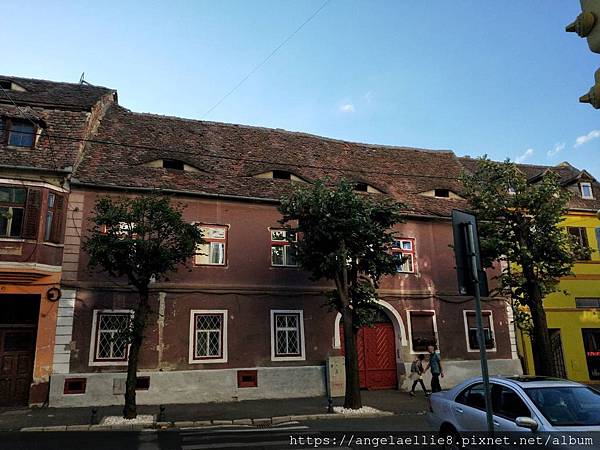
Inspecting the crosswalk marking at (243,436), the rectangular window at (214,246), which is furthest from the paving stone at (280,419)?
the rectangular window at (214,246)

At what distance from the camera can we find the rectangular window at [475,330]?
59.6ft

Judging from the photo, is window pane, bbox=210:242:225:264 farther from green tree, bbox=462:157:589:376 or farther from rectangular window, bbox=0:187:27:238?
green tree, bbox=462:157:589:376

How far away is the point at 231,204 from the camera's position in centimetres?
1667

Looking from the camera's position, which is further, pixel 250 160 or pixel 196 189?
pixel 250 160

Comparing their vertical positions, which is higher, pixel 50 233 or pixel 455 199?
pixel 455 199

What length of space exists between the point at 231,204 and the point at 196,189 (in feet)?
4.55

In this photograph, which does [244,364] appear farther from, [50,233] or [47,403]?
[50,233]

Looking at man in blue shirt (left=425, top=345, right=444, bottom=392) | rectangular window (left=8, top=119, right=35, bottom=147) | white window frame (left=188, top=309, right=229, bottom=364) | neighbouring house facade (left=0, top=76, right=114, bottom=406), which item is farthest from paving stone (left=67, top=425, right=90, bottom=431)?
man in blue shirt (left=425, top=345, right=444, bottom=392)

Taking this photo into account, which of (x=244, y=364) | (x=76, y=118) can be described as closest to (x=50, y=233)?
(x=76, y=118)

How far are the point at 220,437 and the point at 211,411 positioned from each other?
3367 mm

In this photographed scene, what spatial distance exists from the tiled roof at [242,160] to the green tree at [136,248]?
13.4 feet

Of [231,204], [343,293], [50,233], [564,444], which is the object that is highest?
[231,204]

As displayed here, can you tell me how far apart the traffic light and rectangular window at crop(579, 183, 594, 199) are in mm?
22559

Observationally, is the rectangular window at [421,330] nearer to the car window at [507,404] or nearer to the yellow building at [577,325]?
the yellow building at [577,325]
